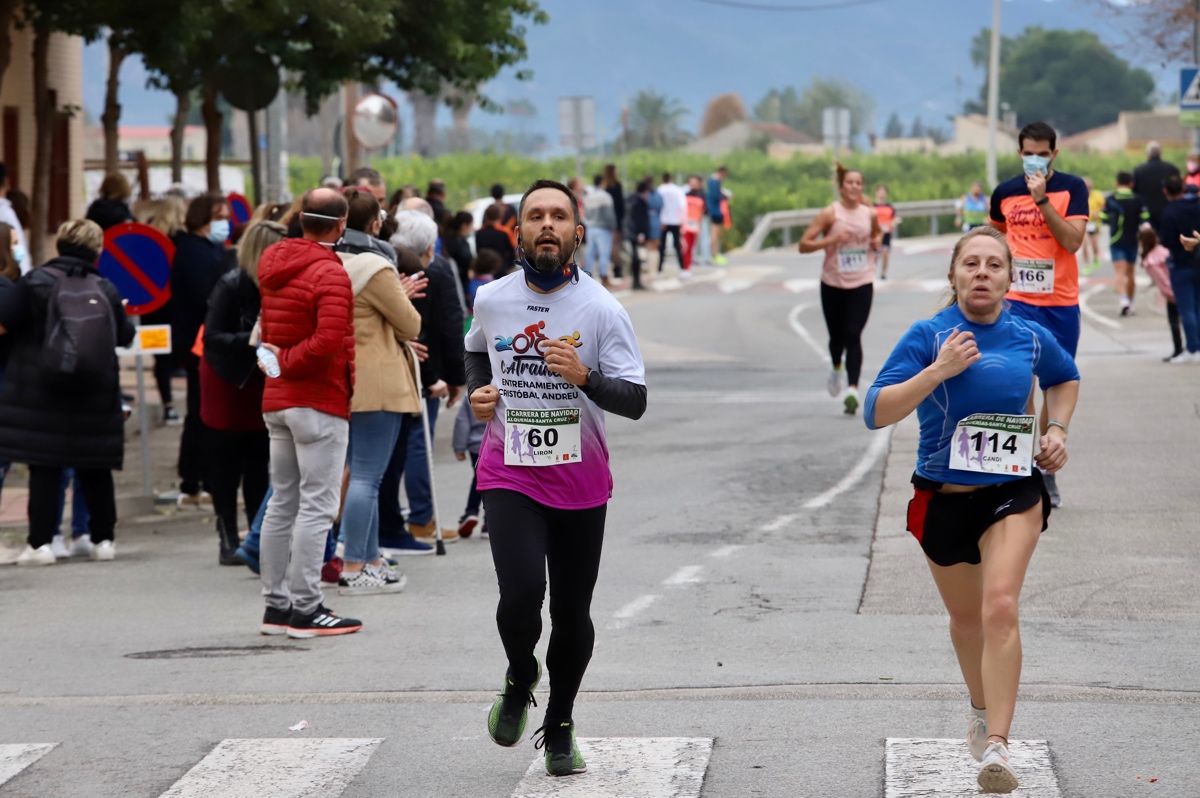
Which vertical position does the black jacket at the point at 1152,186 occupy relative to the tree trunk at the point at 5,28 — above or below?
below

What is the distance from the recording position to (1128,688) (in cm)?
754

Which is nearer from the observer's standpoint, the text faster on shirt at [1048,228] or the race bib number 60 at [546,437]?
the race bib number 60 at [546,437]

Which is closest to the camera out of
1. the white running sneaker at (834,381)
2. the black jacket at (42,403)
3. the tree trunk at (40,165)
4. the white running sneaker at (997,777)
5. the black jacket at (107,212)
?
the white running sneaker at (997,777)

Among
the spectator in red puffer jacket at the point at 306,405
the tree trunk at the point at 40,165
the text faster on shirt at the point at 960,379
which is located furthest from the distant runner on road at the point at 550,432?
the tree trunk at the point at 40,165

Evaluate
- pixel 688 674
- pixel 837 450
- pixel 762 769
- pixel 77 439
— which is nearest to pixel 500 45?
pixel 837 450

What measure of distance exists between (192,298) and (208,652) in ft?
18.2

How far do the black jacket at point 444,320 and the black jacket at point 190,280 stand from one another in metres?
2.91

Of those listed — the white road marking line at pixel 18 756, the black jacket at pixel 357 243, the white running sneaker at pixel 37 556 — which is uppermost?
the black jacket at pixel 357 243

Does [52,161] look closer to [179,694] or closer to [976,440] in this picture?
[179,694]

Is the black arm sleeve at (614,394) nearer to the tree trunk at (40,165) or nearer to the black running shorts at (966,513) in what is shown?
the black running shorts at (966,513)

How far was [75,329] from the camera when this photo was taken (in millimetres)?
11188

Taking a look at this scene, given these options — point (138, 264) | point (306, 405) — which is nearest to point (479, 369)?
point (306, 405)

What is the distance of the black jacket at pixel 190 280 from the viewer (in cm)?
1392

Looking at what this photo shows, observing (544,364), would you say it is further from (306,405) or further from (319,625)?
(319,625)
